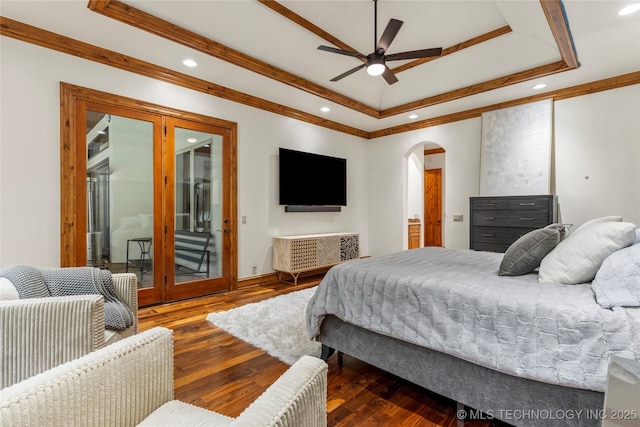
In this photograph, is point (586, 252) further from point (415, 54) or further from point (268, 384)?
point (415, 54)

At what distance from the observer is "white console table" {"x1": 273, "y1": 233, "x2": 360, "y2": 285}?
4477 mm

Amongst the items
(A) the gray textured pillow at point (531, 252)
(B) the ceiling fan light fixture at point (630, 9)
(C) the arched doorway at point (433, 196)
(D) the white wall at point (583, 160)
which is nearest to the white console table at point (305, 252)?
(D) the white wall at point (583, 160)

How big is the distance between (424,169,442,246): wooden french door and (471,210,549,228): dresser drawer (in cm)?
374

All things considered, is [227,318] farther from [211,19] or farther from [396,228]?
[396,228]

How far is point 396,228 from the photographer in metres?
6.02

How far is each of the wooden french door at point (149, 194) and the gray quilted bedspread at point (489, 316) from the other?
239cm

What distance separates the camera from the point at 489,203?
425 centimetres

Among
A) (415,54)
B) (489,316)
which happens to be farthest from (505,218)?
(489,316)

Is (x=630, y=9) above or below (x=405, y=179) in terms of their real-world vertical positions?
above

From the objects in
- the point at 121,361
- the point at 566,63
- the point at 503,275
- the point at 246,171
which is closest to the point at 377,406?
the point at 503,275

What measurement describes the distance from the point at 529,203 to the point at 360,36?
2990 mm

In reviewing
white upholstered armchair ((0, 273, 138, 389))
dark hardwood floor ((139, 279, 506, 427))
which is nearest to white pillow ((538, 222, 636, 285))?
dark hardwood floor ((139, 279, 506, 427))

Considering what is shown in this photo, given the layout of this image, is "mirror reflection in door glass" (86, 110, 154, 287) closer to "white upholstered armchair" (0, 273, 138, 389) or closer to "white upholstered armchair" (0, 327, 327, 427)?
"white upholstered armchair" (0, 273, 138, 389)

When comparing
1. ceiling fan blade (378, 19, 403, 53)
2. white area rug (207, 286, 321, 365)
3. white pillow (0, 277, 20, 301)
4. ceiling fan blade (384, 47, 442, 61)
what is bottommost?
white area rug (207, 286, 321, 365)
